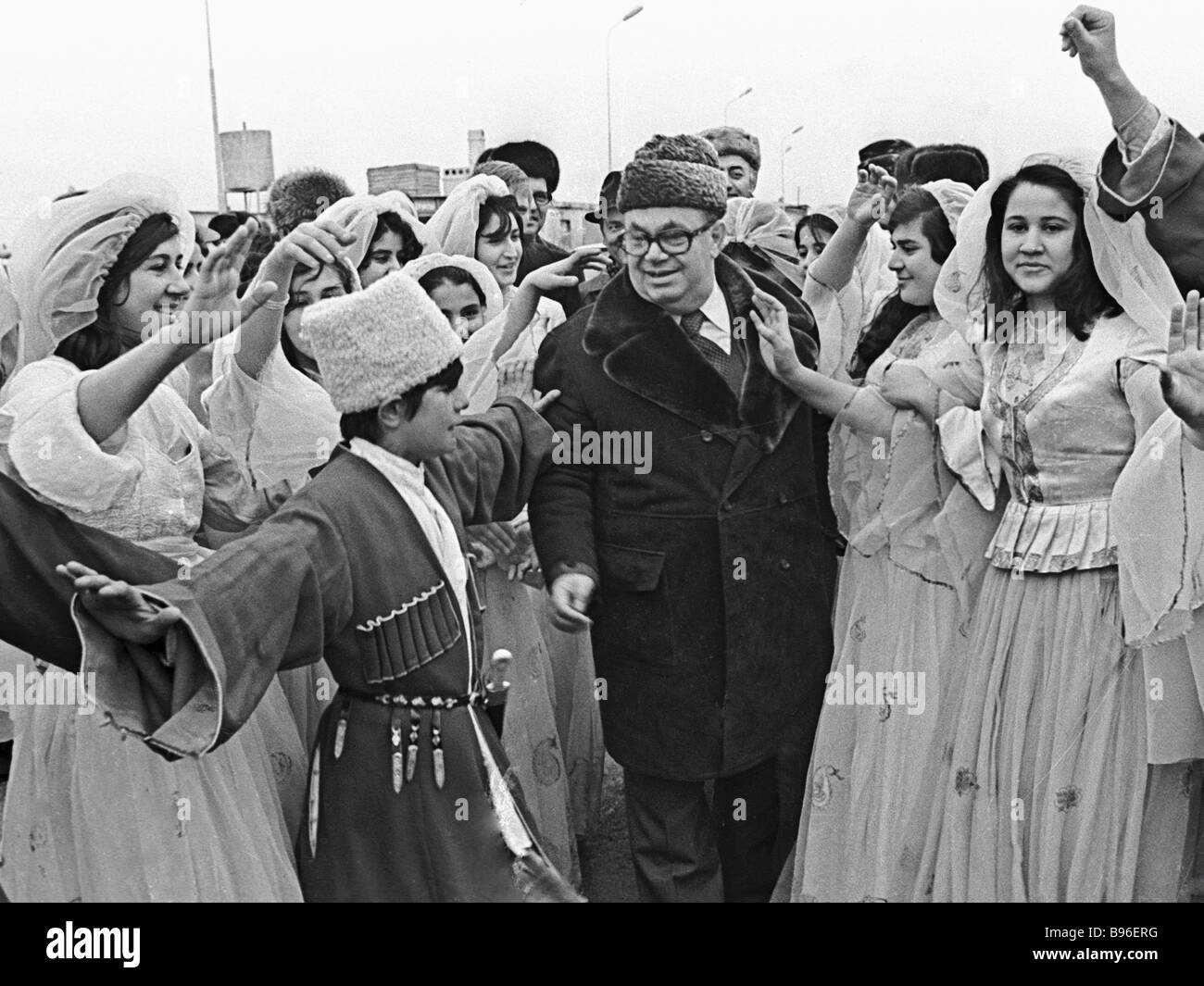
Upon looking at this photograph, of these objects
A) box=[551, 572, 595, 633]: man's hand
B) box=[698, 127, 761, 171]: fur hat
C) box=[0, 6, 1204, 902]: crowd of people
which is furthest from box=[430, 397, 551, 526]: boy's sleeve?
box=[698, 127, 761, 171]: fur hat

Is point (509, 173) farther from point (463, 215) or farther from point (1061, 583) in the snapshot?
point (1061, 583)

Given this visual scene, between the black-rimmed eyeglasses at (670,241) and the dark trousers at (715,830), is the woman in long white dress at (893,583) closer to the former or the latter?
the dark trousers at (715,830)

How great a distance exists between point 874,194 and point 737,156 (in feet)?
1.86

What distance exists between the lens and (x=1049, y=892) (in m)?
3.38

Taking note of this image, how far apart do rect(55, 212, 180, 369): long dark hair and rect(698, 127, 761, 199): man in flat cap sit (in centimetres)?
139

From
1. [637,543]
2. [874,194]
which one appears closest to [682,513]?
[637,543]

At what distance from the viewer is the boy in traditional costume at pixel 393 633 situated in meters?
2.94

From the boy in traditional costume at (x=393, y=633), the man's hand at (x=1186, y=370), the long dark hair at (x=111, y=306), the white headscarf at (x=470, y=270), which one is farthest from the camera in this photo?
the white headscarf at (x=470, y=270)

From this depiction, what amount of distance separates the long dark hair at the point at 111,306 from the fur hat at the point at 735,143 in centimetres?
147

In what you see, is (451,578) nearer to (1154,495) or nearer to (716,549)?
(716,549)

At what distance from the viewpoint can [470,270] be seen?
385 cm

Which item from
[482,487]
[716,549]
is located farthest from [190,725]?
[716,549]

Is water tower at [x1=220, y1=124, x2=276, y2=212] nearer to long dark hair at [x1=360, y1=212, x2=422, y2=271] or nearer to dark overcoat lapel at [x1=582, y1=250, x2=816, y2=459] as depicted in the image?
long dark hair at [x1=360, y1=212, x2=422, y2=271]

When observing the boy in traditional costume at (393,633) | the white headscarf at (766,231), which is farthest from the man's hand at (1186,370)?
the boy in traditional costume at (393,633)
